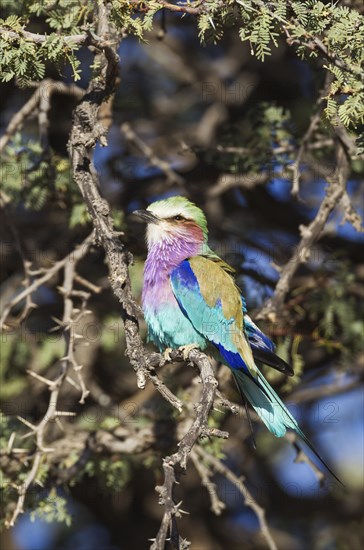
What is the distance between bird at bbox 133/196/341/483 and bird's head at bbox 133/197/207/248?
6 cm

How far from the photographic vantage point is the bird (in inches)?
152

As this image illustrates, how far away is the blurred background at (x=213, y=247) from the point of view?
4.77 metres

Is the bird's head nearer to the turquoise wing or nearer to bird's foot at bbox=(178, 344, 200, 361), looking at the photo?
the turquoise wing

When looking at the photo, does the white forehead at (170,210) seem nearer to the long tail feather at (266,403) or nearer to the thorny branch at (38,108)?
the thorny branch at (38,108)

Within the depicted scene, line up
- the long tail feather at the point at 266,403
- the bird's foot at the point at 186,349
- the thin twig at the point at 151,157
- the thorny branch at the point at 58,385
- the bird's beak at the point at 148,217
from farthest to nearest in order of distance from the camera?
the thin twig at the point at 151,157 → the bird's beak at the point at 148,217 → the long tail feather at the point at 266,403 → the thorny branch at the point at 58,385 → the bird's foot at the point at 186,349

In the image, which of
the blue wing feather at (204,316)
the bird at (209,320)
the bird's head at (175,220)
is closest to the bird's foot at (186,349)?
the bird at (209,320)

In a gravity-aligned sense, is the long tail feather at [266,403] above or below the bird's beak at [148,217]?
below

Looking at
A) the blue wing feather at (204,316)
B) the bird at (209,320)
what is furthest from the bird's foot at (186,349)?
the blue wing feather at (204,316)

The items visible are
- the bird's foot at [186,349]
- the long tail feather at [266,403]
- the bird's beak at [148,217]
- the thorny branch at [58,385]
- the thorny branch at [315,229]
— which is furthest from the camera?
the bird's beak at [148,217]

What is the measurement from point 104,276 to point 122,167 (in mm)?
819

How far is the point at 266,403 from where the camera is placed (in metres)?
3.93

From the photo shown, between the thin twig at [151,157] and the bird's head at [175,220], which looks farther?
the thin twig at [151,157]

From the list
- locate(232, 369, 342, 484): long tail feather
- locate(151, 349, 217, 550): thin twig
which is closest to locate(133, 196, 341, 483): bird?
locate(232, 369, 342, 484): long tail feather

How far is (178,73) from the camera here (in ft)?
22.0
